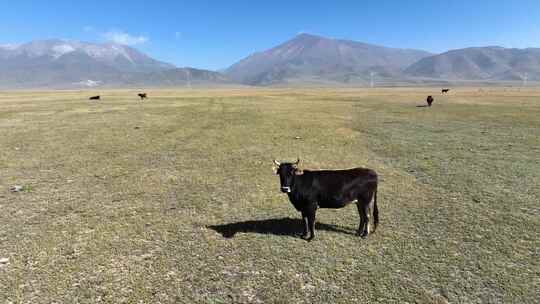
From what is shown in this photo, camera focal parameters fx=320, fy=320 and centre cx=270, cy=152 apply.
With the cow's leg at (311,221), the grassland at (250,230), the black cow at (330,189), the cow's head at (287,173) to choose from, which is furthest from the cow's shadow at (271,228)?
the cow's head at (287,173)

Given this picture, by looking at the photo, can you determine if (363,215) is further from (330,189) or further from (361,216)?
(330,189)

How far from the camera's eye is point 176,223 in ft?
29.0

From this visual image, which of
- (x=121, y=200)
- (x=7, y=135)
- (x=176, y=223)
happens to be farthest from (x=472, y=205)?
(x=7, y=135)

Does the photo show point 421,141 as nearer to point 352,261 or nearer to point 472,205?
point 472,205

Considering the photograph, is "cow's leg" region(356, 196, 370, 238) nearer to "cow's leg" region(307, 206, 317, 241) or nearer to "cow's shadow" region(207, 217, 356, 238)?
"cow's shadow" region(207, 217, 356, 238)

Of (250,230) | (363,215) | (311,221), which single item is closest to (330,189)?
(311,221)

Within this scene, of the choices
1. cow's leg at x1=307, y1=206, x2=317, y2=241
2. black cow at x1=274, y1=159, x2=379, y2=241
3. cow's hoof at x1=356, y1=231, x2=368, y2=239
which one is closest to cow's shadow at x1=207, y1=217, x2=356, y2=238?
cow's hoof at x1=356, y1=231, x2=368, y2=239

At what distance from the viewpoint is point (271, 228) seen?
28.2 ft

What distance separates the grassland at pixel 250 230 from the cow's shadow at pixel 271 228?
0.05 m

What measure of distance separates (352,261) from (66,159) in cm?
1451

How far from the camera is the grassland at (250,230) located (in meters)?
6.16

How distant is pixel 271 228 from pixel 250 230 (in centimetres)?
57

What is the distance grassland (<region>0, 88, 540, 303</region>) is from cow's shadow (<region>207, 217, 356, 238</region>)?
54 mm

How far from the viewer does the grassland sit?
20.2ft
